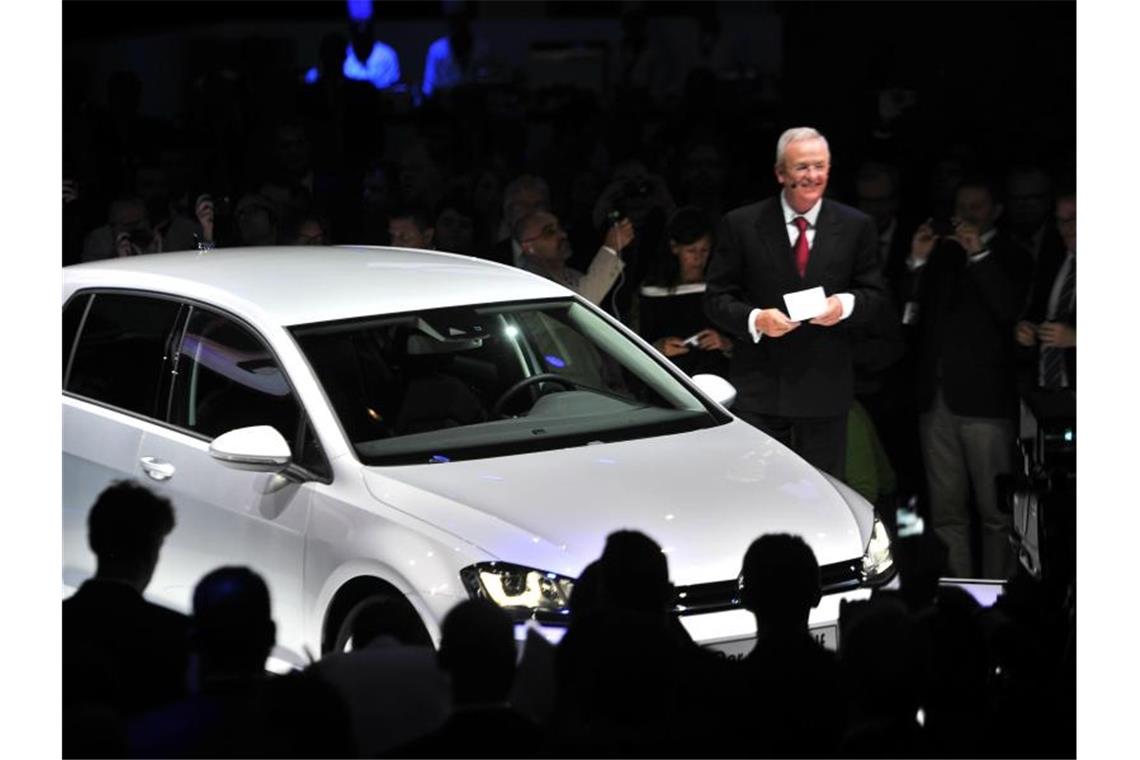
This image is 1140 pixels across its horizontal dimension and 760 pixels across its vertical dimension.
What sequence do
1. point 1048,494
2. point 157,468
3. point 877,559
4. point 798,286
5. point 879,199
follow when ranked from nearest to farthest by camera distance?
1. point 1048,494
2. point 877,559
3. point 157,468
4. point 798,286
5. point 879,199

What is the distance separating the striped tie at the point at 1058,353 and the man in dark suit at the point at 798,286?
74 cm

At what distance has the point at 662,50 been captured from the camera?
13.5m

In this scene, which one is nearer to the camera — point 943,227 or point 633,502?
point 633,502

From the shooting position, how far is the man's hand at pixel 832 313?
701cm

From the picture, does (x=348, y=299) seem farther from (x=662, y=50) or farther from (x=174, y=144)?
(x=662, y=50)

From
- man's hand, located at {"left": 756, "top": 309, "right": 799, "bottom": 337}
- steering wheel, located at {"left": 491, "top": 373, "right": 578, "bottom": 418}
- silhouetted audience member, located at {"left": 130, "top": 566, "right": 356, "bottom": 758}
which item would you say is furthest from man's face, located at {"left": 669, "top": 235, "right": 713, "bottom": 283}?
silhouetted audience member, located at {"left": 130, "top": 566, "right": 356, "bottom": 758}

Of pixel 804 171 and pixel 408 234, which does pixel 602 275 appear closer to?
pixel 408 234

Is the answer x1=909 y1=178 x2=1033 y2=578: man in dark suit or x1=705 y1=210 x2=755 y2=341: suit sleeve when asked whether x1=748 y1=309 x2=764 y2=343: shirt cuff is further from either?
x1=909 y1=178 x2=1033 y2=578: man in dark suit

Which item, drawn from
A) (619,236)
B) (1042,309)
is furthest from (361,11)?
(1042,309)

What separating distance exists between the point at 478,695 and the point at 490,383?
7.02 feet

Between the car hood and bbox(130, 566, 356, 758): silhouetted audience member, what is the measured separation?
76 cm

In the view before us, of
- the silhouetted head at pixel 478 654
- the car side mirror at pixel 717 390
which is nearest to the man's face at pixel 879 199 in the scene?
the car side mirror at pixel 717 390

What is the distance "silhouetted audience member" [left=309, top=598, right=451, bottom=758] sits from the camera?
4.40 meters

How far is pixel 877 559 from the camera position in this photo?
5.62 m
